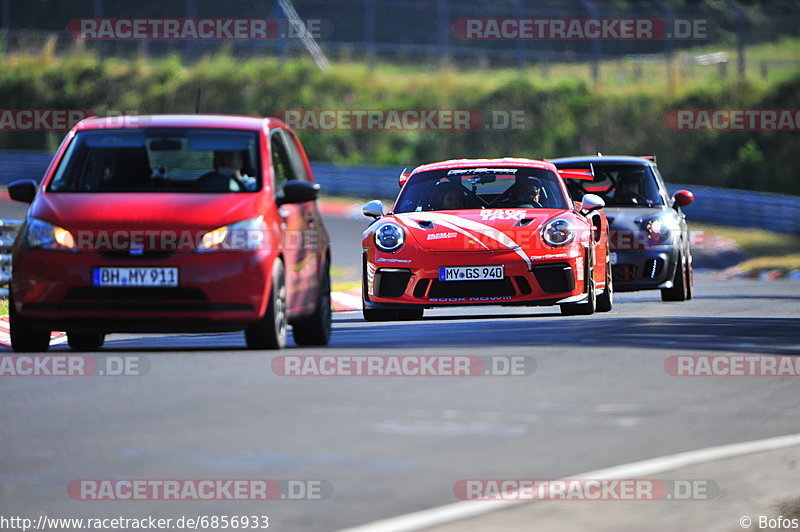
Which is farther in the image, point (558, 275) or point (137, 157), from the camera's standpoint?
point (558, 275)

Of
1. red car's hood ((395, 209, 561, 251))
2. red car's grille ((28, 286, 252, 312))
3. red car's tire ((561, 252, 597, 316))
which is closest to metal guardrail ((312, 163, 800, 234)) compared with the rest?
red car's tire ((561, 252, 597, 316))

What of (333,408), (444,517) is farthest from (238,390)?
(444,517)

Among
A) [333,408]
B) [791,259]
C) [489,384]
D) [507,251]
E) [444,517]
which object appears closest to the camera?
[444,517]

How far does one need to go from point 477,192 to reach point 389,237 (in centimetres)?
135

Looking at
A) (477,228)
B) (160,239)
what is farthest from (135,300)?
(477,228)

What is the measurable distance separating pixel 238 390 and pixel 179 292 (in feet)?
3.43

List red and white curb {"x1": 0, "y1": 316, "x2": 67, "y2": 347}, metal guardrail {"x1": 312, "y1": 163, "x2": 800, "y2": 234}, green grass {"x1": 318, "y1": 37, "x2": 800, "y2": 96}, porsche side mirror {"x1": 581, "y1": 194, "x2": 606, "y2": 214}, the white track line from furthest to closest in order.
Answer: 1. green grass {"x1": 318, "y1": 37, "x2": 800, "y2": 96}
2. metal guardrail {"x1": 312, "y1": 163, "x2": 800, "y2": 234}
3. porsche side mirror {"x1": 581, "y1": 194, "x2": 606, "y2": 214}
4. red and white curb {"x1": 0, "y1": 316, "x2": 67, "y2": 347}
5. the white track line

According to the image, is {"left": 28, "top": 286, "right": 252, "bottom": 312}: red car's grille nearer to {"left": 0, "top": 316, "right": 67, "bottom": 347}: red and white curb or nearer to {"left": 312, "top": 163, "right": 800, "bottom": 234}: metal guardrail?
{"left": 0, "top": 316, "right": 67, "bottom": 347}: red and white curb

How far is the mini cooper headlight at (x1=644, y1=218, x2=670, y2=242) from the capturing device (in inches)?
719

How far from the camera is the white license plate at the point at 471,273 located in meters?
14.4

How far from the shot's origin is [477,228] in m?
14.6

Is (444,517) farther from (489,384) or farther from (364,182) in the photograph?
(364,182)

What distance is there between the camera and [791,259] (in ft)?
101

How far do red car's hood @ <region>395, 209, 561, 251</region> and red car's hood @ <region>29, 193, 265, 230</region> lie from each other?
3297mm
